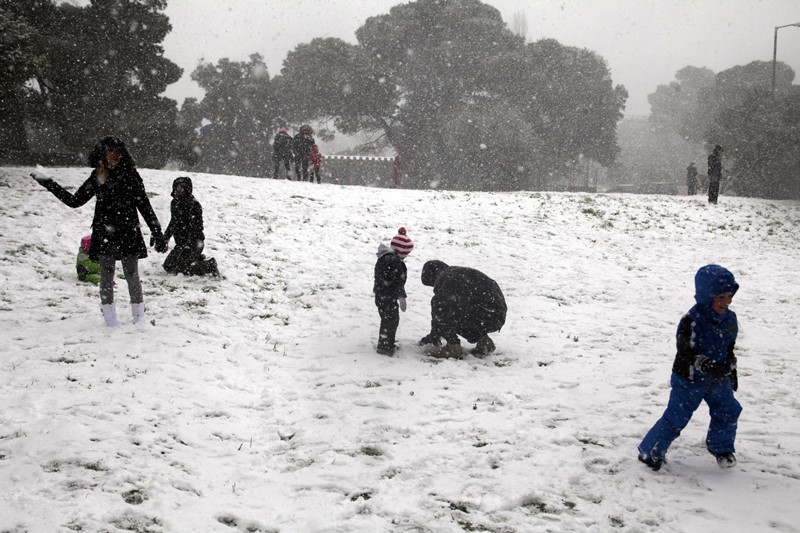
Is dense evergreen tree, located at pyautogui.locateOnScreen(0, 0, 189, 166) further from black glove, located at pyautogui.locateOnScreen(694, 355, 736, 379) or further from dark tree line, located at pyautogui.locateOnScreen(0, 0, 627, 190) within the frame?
black glove, located at pyautogui.locateOnScreen(694, 355, 736, 379)

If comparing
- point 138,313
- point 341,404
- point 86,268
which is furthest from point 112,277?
point 341,404

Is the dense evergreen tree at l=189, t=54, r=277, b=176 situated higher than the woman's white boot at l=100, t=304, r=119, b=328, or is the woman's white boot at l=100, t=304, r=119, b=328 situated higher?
the dense evergreen tree at l=189, t=54, r=277, b=176

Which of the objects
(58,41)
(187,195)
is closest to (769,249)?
(187,195)

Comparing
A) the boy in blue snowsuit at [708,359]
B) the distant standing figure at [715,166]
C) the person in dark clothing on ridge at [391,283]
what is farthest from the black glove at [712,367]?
the distant standing figure at [715,166]

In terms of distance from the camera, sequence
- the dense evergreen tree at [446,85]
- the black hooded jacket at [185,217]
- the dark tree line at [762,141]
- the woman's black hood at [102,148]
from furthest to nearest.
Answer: the dense evergreen tree at [446,85] < the dark tree line at [762,141] < the black hooded jacket at [185,217] < the woman's black hood at [102,148]

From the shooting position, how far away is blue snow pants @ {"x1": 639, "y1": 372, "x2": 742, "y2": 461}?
401cm

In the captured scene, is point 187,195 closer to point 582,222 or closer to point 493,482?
point 493,482

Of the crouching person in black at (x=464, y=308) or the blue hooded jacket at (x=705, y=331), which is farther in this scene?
the crouching person in black at (x=464, y=308)

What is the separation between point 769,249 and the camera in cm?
1533

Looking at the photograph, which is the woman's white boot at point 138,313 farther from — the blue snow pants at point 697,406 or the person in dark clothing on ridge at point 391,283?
the blue snow pants at point 697,406

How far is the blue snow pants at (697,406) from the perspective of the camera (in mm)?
4008

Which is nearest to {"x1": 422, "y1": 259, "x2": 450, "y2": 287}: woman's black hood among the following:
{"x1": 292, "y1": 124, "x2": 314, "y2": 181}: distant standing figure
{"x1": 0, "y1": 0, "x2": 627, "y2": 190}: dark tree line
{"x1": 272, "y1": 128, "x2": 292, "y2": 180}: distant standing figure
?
{"x1": 292, "y1": 124, "x2": 314, "y2": 181}: distant standing figure

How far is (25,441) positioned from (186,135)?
22.5 metres

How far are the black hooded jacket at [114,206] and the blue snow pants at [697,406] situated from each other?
580cm
